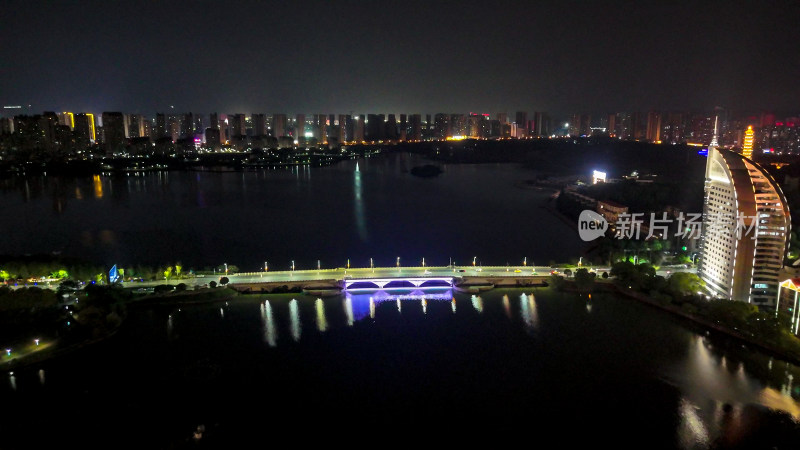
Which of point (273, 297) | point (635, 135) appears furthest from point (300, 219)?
point (635, 135)

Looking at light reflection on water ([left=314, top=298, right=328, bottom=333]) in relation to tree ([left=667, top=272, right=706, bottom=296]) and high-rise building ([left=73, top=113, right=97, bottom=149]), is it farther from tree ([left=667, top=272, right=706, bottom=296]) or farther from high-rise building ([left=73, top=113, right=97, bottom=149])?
high-rise building ([left=73, top=113, right=97, bottom=149])

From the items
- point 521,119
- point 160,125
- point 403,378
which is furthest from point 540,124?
point 403,378

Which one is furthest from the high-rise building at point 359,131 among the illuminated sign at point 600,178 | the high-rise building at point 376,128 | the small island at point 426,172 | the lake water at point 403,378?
the lake water at point 403,378

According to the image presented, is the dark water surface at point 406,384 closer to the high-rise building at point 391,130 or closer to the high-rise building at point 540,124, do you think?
the high-rise building at point 391,130

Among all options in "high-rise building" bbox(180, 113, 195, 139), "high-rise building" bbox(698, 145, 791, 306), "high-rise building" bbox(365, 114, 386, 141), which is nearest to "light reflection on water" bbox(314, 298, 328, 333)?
"high-rise building" bbox(698, 145, 791, 306)

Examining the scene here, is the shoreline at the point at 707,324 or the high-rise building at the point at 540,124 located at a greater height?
the high-rise building at the point at 540,124

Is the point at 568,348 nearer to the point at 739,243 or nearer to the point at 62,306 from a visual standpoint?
the point at 739,243

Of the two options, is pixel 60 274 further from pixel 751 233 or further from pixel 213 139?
pixel 213 139
